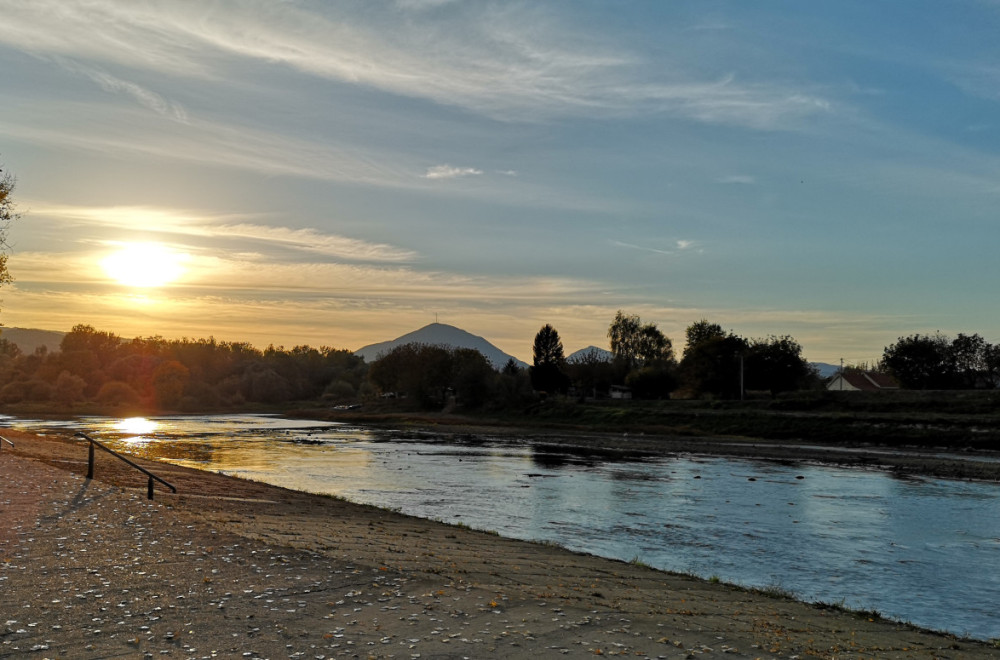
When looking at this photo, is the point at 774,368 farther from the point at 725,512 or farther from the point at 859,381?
the point at 725,512

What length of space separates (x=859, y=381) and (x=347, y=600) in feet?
486

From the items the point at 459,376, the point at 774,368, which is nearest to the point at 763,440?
the point at 774,368

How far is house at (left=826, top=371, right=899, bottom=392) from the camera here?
140125mm

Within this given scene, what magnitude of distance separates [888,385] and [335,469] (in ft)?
417

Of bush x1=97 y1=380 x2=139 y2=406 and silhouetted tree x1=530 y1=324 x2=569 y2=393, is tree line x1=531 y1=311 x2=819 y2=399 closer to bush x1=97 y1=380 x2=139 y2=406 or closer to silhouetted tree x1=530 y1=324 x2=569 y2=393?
silhouetted tree x1=530 y1=324 x2=569 y2=393

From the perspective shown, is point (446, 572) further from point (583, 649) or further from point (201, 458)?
point (201, 458)

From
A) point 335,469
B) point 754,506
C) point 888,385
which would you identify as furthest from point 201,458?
point 888,385

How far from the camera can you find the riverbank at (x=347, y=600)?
32.1ft

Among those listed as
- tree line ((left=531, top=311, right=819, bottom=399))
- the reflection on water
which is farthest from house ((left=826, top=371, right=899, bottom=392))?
the reflection on water

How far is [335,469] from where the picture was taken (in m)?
46.8

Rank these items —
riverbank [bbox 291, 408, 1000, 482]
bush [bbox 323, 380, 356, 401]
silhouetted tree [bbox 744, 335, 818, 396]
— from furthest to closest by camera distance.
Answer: bush [bbox 323, 380, 356, 401]
silhouetted tree [bbox 744, 335, 818, 396]
riverbank [bbox 291, 408, 1000, 482]

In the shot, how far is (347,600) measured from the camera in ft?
38.3

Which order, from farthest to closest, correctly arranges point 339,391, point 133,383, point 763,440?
1. point 339,391
2. point 133,383
3. point 763,440

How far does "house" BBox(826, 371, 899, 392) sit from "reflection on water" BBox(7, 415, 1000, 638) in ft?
311
